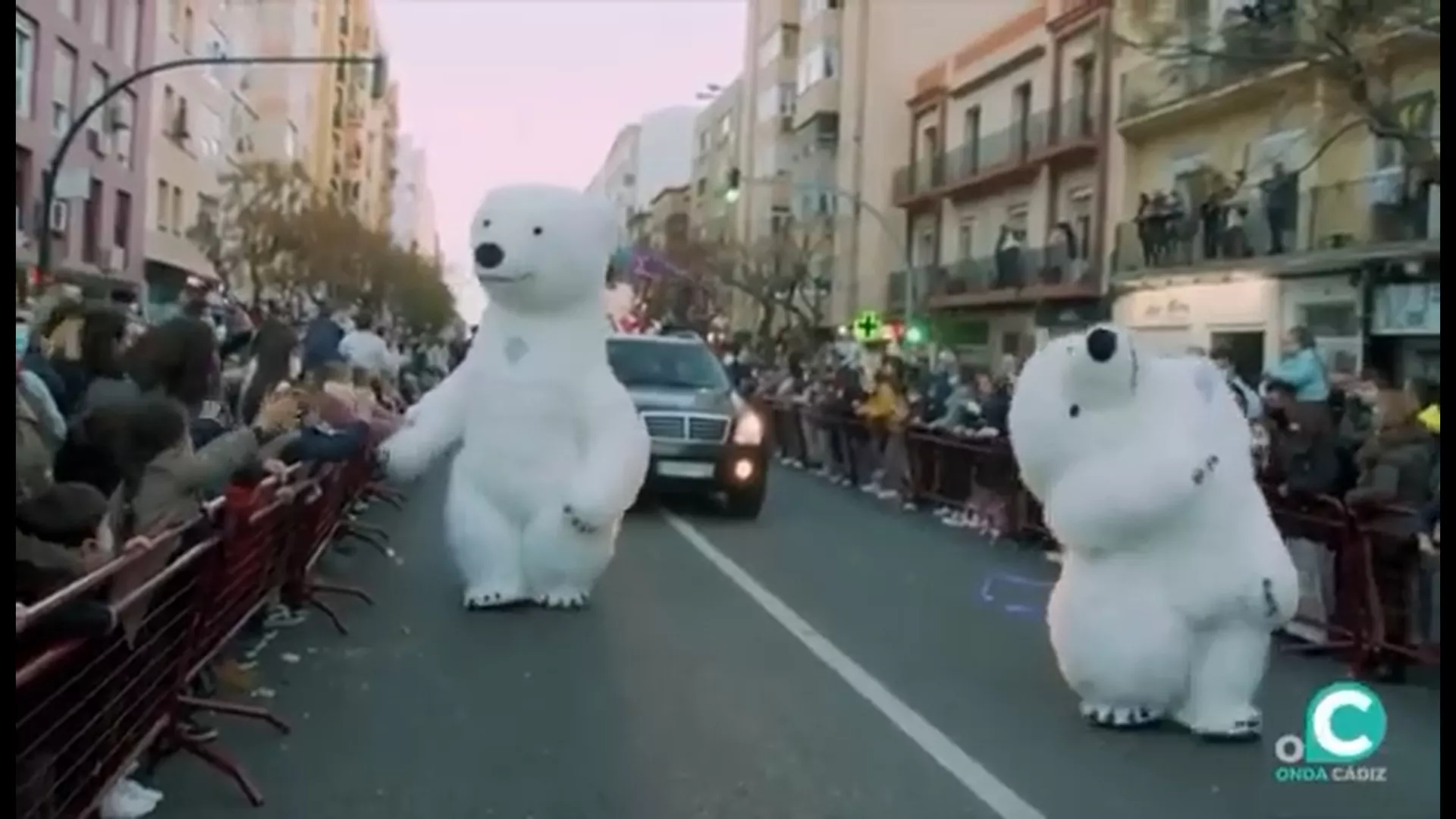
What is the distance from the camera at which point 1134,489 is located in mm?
7164

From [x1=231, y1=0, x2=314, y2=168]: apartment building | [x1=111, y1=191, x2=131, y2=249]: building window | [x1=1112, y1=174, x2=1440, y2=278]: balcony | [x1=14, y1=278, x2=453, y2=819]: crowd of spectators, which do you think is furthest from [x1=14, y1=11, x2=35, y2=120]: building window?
[x1=231, y1=0, x2=314, y2=168]: apartment building

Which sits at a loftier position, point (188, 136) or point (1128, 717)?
point (188, 136)

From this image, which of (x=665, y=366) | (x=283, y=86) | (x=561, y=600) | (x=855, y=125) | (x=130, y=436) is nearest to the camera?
(x=130, y=436)

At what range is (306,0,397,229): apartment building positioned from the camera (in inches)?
3366

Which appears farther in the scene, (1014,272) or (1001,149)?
(1001,149)

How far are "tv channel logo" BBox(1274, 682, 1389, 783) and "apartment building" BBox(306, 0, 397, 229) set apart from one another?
6885 centimetres

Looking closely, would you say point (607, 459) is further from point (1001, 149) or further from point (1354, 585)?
point (1001, 149)

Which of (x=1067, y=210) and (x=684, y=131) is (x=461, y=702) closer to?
(x=1067, y=210)

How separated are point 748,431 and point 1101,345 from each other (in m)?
10.7

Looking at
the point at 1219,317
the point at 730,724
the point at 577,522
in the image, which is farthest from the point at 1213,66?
the point at 730,724

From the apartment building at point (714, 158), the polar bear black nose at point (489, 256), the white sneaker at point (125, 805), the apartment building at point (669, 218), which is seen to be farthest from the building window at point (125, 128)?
the apartment building at point (714, 158)

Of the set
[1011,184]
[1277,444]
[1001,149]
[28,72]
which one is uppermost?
[1001,149]

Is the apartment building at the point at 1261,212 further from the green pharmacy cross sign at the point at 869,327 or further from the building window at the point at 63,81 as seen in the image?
the building window at the point at 63,81

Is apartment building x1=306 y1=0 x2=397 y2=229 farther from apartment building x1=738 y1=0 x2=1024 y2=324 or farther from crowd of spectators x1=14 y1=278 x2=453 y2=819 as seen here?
crowd of spectators x1=14 y1=278 x2=453 y2=819
